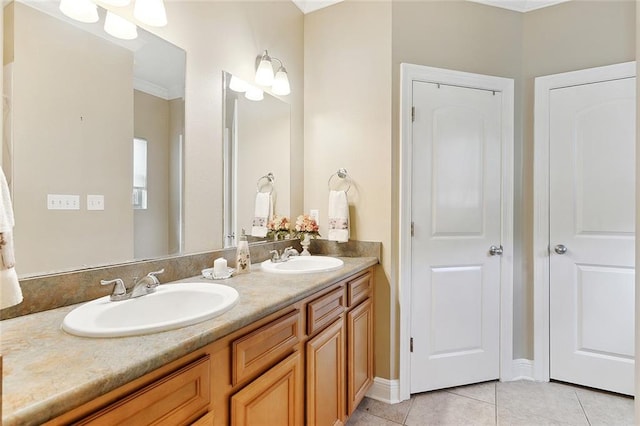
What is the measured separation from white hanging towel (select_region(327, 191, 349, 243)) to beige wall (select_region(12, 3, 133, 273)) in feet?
3.89

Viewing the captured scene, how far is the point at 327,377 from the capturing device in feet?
4.90

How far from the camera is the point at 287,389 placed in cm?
121

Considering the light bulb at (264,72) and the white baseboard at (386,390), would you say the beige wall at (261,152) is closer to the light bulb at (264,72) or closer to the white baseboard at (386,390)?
the light bulb at (264,72)

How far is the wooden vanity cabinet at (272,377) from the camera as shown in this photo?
712mm

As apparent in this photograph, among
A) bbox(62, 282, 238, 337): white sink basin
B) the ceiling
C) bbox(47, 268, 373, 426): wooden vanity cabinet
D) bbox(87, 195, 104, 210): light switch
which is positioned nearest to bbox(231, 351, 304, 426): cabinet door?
bbox(47, 268, 373, 426): wooden vanity cabinet

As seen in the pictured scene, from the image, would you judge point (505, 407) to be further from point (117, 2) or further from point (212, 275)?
point (117, 2)

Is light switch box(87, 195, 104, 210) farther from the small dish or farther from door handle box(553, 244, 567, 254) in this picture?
door handle box(553, 244, 567, 254)

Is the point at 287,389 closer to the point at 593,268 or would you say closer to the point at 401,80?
the point at 401,80

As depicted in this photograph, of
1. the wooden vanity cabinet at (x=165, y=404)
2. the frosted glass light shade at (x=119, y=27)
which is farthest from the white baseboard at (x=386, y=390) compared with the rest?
the frosted glass light shade at (x=119, y=27)

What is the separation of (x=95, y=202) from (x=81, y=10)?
674 millimetres

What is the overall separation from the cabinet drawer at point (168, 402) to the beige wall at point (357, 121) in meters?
1.41

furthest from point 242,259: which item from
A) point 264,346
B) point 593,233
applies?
point 593,233

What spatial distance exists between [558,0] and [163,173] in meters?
2.75

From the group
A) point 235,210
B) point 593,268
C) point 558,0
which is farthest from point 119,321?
point 558,0
